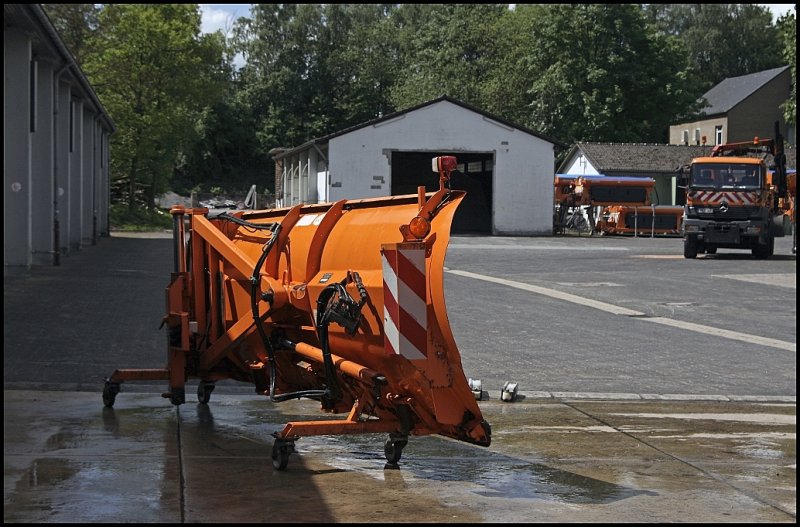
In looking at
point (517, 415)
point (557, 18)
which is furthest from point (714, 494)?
point (557, 18)

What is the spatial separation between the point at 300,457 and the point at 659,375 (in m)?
5.33

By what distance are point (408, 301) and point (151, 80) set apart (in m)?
53.9

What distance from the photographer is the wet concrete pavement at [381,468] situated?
6.00 meters

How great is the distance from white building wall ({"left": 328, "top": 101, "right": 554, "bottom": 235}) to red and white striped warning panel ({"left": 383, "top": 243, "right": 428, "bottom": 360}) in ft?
143

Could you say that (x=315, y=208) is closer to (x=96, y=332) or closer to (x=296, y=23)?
(x=96, y=332)

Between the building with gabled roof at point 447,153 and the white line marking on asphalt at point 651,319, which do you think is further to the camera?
the building with gabled roof at point 447,153

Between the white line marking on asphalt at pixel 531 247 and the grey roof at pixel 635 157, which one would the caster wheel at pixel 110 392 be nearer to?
the white line marking on asphalt at pixel 531 247

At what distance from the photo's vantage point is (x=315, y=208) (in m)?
8.23

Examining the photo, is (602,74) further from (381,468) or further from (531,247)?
(381,468)

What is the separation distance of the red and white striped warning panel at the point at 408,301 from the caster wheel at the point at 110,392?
3257 millimetres

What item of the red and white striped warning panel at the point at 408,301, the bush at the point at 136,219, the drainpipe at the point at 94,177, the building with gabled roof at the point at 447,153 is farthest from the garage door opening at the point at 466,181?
the red and white striped warning panel at the point at 408,301

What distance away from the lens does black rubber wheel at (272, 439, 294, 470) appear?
6891 mm

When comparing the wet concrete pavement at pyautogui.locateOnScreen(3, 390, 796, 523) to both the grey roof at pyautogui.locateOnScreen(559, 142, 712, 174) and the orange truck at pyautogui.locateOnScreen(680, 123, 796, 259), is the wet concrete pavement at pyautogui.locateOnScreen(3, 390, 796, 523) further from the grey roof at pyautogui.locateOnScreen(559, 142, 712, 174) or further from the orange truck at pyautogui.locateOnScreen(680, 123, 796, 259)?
the grey roof at pyautogui.locateOnScreen(559, 142, 712, 174)

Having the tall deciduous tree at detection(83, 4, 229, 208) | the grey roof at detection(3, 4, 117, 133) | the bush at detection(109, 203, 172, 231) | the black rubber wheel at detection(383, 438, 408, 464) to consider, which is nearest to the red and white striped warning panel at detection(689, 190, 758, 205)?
the grey roof at detection(3, 4, 117, 133)
